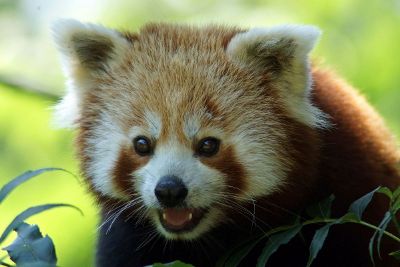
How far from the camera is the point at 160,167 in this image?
4582 millimetres

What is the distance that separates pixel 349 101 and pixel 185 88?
1.07m

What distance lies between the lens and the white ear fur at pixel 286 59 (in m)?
4.84

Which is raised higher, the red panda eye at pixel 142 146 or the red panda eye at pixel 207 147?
the red panda eye at pixel 207 147

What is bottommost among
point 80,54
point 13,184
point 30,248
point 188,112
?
point 30,248

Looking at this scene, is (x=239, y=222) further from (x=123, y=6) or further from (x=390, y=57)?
(x=123, y=6)

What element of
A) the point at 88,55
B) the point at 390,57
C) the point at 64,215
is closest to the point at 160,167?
the point at 88,55

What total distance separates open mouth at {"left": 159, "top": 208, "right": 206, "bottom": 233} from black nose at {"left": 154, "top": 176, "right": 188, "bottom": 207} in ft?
0.82

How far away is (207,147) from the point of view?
4.71 metres

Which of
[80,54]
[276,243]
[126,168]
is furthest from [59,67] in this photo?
[276,243]

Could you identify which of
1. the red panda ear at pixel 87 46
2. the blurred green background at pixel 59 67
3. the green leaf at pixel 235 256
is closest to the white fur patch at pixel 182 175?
the green leaf at pixel 235 256

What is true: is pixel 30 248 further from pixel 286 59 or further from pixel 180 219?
pixel 286 59

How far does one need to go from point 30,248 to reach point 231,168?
53.8 inches

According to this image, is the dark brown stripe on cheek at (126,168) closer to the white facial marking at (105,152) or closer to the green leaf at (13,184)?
the white facial marking at (105,152)

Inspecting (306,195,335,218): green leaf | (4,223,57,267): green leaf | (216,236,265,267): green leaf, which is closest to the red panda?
(216,236,265,267): green leaf
